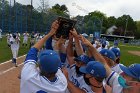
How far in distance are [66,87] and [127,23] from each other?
118m

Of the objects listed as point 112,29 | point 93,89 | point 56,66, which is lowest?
point 112,29

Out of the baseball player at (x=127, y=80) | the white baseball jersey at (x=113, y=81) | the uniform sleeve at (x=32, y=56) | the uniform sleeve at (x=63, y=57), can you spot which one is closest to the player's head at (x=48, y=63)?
the uniform sleeve at (x=32, y=56)

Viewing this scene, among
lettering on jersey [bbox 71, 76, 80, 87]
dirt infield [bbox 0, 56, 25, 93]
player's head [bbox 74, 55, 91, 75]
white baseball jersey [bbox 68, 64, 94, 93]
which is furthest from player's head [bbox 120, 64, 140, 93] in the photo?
dirt infield [bbox 0, 56, 25, 93]

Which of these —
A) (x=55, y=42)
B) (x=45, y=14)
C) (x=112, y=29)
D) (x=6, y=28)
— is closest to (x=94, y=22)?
(x=45, y=14)

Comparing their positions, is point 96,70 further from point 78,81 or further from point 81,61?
point 81,61

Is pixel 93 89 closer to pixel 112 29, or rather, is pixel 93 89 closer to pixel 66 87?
pixel 66 87

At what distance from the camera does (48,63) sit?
12.8ft

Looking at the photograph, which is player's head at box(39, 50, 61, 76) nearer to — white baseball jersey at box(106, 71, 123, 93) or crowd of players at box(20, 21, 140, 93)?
crowd of players at box(20, 21, 140, 93)

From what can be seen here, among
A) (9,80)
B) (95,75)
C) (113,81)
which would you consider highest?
(95,75)

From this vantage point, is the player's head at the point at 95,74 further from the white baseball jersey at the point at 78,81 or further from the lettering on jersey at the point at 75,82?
the lettering on jersey at the point at 75,82

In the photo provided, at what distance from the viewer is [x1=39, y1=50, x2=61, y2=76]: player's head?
3893 millimetres

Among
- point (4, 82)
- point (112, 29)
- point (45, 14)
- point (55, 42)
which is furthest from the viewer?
point (112, 29)

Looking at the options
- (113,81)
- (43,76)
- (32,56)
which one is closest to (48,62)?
(43,76)

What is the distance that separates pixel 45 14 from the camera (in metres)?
50.3
